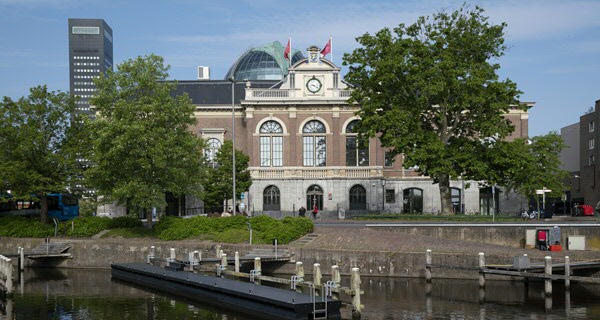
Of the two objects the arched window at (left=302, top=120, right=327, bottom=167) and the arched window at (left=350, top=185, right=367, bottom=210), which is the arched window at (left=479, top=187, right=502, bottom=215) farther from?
the arched window at (left=302, top=120, right=327, bottom=167)

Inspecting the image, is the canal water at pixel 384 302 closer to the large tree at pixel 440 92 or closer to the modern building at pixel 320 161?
the large tree at pixel 440 92

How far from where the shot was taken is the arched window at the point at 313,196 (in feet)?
245

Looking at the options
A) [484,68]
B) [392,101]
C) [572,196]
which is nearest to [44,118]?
[392,101]

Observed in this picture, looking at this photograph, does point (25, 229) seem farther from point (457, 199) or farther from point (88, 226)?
point (457, 199)

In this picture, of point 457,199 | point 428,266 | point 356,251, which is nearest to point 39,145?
point 356,251

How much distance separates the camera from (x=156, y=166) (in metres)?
46.0

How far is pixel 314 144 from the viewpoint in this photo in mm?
75062

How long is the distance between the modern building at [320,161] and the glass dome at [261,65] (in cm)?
1914

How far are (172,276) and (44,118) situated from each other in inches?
874

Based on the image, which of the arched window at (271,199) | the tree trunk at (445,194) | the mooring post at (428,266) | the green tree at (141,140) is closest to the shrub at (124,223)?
the green tree at (141,140)

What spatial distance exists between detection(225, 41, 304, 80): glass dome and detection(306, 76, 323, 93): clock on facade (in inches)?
742

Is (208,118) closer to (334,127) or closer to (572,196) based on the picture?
(334,127)

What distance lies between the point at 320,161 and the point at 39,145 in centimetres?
3237

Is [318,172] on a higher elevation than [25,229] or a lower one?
higher
